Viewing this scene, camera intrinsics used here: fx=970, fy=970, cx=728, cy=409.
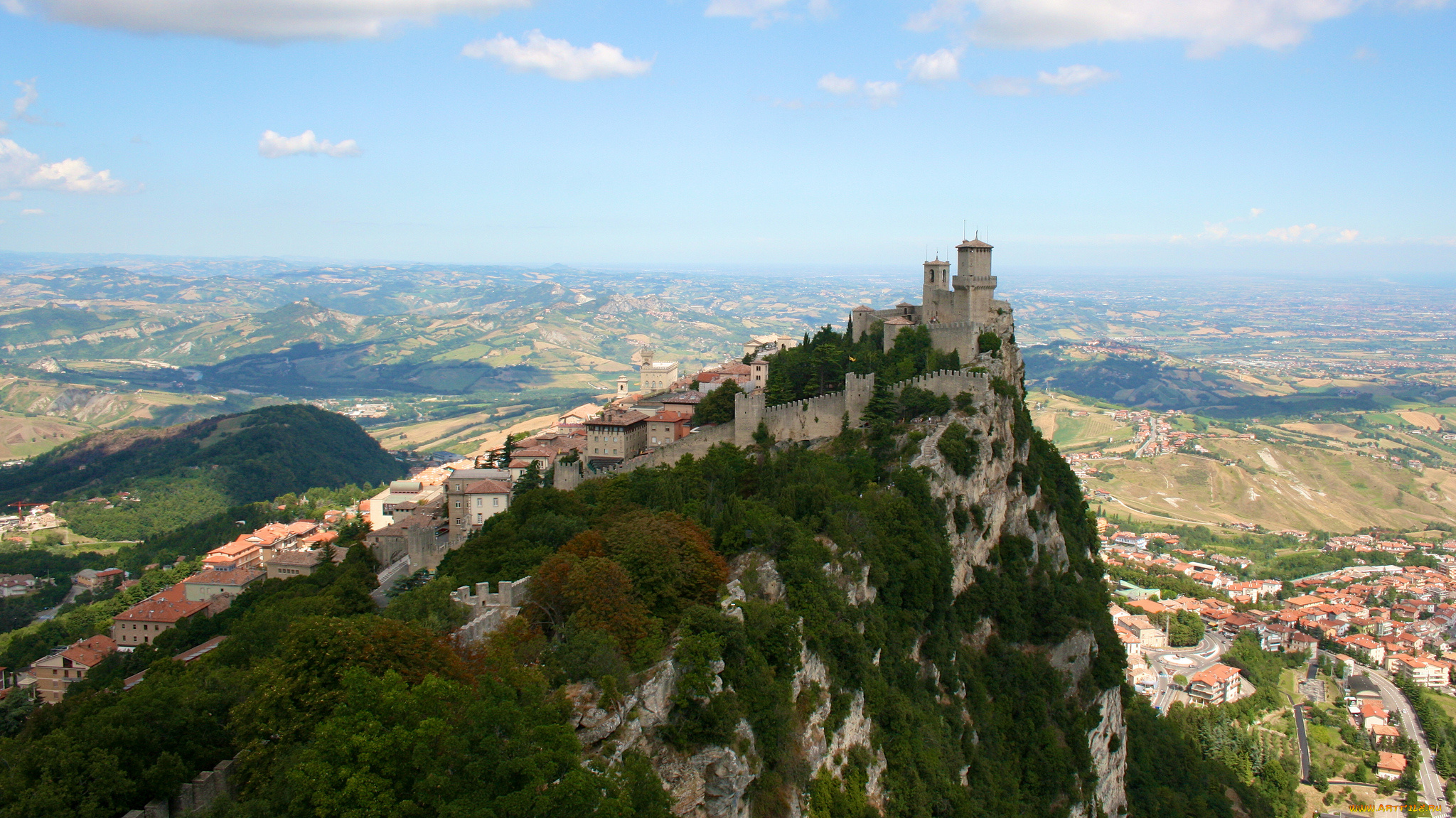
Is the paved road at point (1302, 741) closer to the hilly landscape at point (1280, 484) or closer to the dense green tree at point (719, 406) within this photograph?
the dense green tree at point (719, 406)

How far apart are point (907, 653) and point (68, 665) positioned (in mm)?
50057

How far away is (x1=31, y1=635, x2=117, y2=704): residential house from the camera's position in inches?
2212

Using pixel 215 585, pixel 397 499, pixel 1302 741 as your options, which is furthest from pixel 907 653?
pixel 1302 741

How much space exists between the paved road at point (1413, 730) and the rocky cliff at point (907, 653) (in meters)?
32.4

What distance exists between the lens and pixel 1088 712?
4828cm

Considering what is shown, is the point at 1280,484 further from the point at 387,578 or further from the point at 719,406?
the point at 387,578

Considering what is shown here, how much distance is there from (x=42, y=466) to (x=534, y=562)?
15649 cm

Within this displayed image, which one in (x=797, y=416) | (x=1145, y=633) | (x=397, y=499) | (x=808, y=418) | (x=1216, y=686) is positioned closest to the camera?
(x=808, y=418)

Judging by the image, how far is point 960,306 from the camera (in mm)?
53500

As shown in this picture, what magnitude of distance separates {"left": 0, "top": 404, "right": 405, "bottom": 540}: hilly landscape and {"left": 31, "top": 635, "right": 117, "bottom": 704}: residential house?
61253mm

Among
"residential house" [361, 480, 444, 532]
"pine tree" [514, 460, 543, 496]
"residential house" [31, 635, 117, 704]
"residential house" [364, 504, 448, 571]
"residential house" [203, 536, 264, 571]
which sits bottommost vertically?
"residential house" [31, 635, 117, 704]

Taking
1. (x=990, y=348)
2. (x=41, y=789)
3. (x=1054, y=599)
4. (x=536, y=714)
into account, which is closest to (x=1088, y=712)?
(x=1054, y=599)

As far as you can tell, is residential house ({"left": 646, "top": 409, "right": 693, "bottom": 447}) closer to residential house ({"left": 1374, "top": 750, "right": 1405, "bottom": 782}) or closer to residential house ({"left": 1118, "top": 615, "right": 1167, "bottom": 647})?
residential house ({"left": 1118, "top": 615, "right": 1167, "bottom": 647})

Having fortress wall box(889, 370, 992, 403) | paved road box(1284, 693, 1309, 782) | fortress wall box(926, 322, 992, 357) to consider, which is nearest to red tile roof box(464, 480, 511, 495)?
fortress wall box(889, 370, 992, 403)
